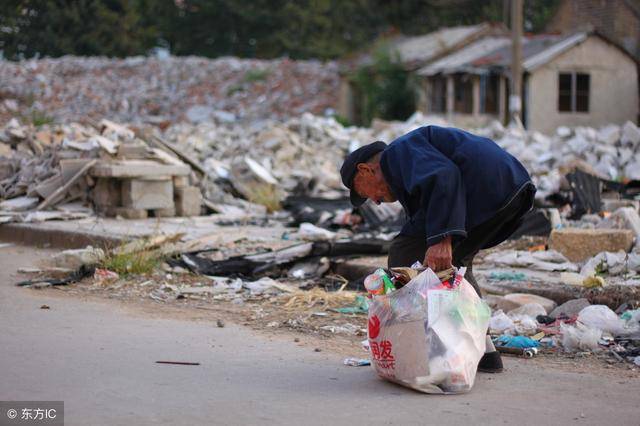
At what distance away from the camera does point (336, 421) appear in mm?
4156

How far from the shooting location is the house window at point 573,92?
3081 cm

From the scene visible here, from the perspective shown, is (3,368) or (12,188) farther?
(12,188)

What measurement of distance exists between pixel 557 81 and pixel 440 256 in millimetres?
27277

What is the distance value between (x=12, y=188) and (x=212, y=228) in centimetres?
327

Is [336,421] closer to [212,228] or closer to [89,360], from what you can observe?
[89,360]

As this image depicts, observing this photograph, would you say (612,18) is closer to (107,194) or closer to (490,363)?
(107,194)

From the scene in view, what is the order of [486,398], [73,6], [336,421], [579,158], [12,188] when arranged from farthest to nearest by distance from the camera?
[73,6] < [579,158] < [12,188] < [486,398] < [336,421]

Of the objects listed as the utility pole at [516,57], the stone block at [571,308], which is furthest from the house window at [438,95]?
the stone block at [571,308]

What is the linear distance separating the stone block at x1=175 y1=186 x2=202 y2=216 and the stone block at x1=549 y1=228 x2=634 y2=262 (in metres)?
5.32

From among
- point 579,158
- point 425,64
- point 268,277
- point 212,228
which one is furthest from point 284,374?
point 425,64

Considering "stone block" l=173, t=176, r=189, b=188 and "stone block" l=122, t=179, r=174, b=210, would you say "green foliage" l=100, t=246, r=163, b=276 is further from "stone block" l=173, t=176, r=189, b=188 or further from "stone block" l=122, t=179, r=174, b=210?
"stone block" l=173, t=176, r=189, b=188

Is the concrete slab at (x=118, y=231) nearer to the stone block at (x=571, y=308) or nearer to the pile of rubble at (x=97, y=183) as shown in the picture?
the pile of rubble at (x=97, y=183)

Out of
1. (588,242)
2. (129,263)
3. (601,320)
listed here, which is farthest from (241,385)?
(588,242)

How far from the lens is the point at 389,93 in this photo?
112ft
